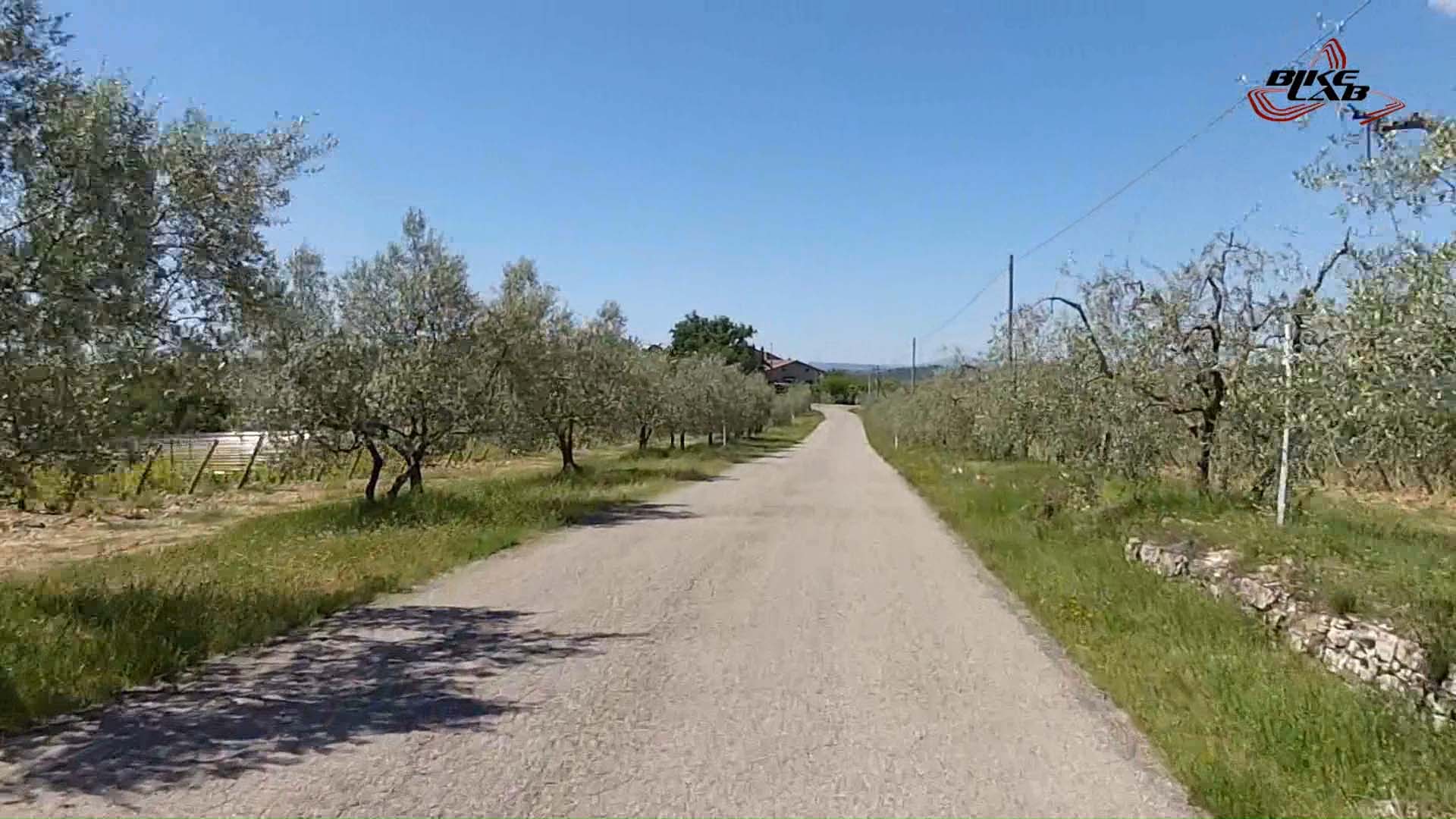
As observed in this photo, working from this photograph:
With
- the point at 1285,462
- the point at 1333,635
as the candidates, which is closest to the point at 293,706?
the point at 1333,635

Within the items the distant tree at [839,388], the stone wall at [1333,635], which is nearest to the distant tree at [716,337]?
the distant tree at [839,388]

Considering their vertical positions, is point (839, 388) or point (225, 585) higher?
point (839, 388)

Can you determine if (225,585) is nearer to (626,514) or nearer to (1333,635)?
(1333,635)

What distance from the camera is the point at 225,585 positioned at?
10.4 m

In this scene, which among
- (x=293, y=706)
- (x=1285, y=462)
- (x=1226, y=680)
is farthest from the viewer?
(x=1285, y=462)

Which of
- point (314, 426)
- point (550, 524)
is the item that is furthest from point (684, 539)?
point (314, 426)

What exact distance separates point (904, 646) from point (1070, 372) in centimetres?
1006

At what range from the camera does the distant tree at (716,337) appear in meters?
123

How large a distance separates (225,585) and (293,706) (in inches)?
187

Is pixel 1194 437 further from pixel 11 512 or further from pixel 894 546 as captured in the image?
pixel 11 512

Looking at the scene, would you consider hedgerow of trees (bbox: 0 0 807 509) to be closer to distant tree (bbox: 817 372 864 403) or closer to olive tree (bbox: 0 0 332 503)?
olive tree (bbox: 0 0 332 503)

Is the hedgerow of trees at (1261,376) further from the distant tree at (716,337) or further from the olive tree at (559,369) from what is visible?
the distant tree at (716,337)

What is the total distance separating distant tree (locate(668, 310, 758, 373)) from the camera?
4850 inches

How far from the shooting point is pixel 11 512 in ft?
77.5
